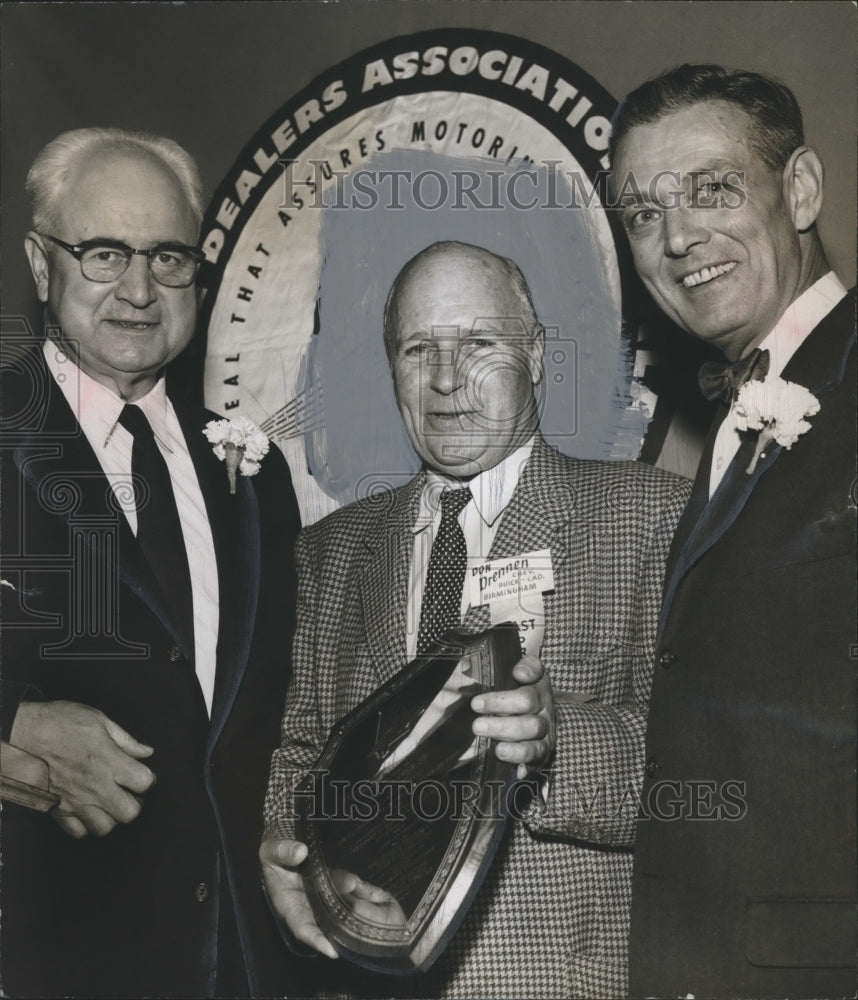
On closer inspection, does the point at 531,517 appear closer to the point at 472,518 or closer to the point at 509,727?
the point at 472,518

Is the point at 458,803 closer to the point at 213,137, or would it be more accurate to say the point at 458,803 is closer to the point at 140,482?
the point at 140,482

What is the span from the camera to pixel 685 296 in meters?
3.38

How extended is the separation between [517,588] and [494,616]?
8 centimetres

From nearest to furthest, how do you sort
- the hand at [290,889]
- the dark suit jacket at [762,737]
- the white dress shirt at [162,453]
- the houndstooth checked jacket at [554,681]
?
the dark suit jacket at [762,737] → the houndstooth checked jacket at [554,681] → the hand at [290,889] → the white dress shirt at [162,453]

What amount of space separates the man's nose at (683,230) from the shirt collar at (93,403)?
1298mm

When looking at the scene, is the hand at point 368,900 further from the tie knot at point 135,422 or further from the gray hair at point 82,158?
the gray hair at point 82,158

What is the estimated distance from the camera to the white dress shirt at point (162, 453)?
3.48 m

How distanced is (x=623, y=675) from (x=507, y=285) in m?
0.97

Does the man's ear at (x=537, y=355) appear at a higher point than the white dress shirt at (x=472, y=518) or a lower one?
higher

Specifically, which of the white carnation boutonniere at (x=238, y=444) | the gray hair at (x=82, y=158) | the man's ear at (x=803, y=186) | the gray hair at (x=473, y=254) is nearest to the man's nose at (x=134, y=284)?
the gray hair at (x=82, y=158)

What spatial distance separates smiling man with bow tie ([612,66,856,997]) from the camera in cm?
305

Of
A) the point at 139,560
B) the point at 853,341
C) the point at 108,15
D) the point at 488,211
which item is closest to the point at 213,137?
the point at 108,15

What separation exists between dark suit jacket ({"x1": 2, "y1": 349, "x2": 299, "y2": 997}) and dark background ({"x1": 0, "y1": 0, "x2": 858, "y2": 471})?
52 centimetres

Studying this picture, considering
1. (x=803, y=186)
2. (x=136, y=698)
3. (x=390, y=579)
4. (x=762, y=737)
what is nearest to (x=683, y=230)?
(x=803, y=186)
